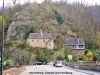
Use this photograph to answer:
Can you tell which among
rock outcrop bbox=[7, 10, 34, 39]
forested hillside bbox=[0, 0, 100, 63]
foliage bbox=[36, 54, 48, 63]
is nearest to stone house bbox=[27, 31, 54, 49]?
forested hillside bbox=[0, 0, 100, 63]

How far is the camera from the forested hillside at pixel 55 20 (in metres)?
97.1

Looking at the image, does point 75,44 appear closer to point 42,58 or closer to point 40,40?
point 40,40

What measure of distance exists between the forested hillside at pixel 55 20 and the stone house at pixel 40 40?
280cm

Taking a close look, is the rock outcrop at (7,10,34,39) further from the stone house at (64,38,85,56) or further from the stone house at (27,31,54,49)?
the stone house at (64,38,85,56)

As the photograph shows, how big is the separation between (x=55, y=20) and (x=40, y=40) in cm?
1902

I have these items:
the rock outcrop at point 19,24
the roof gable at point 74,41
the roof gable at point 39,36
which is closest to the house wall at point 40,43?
the roof gable at point 39,36

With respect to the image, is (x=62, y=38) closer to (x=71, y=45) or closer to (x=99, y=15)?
(x=71, y=45)

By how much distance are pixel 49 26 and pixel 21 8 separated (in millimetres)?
19702

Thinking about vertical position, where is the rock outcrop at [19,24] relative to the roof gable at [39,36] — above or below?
above

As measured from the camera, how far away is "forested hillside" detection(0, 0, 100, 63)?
97.1 metres

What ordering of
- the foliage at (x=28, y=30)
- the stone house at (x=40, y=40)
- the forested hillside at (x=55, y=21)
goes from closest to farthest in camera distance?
the stone house at (x=40, y=40), the foliage at (x=28, y=30), the forested hillside at (x=55, y=21)

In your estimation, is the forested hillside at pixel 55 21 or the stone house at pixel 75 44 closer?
the stone house at pixel 75 44

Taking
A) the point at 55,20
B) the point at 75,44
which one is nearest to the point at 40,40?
the point at 75,44

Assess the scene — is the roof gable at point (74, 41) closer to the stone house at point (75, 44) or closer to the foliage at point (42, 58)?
the stone house at point (75, 44)
